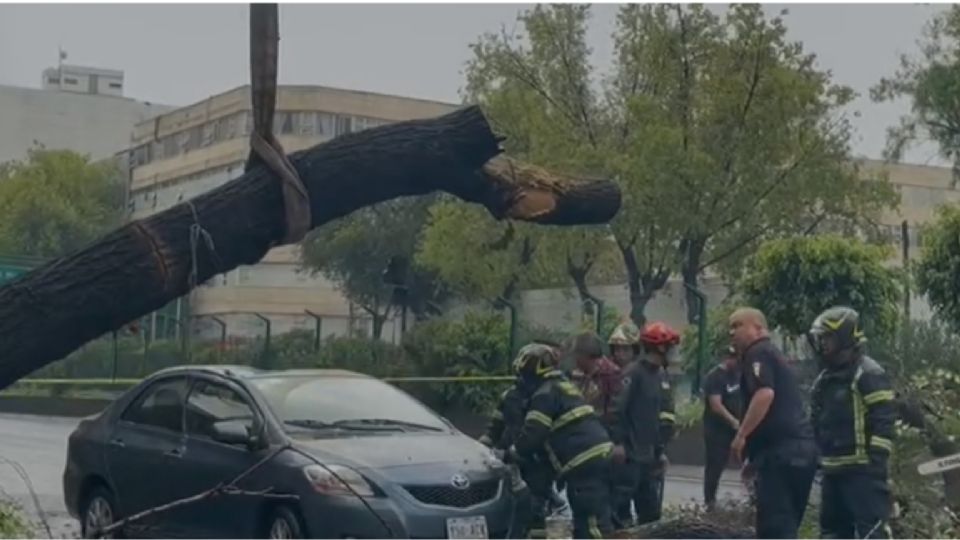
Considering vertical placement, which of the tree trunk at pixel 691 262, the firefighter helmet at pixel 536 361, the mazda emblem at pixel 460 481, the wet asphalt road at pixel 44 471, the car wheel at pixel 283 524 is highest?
the tree trunk at pixel 691 262

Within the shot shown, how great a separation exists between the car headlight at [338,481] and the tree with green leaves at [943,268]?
35.1 feet

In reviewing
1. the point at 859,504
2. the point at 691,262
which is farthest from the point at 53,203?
the point at 691,262

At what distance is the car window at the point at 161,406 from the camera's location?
992 cm

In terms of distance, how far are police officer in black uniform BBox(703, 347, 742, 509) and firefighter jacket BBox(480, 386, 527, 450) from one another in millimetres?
1845

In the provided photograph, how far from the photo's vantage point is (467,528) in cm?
922

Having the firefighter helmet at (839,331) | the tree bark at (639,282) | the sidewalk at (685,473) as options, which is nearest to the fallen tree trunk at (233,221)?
Result: the firefighter helmet at (839,331)

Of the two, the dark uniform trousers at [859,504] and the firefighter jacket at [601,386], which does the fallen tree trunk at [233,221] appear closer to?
the firefighter jacket at [601,386]

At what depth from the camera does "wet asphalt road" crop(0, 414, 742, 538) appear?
432 inches

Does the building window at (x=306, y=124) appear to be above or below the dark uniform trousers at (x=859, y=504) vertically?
above

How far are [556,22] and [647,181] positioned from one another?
11.0 ft

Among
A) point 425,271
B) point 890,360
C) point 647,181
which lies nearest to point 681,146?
point 647,181

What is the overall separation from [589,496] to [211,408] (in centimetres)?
233

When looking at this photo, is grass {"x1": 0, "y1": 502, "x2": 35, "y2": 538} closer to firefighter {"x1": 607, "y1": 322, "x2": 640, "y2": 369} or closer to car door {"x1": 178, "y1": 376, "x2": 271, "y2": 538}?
car door {"x1": 178, "y1": 376, "x2": 271, "y2": 538}

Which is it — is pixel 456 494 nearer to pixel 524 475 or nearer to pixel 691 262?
pixel 524 475
